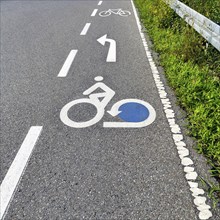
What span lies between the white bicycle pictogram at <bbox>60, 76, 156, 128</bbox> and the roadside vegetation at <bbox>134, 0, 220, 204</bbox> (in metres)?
0.64

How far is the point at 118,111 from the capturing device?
4141 mm

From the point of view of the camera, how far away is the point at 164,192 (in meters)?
2.68

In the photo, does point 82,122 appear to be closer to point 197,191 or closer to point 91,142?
point 91,142

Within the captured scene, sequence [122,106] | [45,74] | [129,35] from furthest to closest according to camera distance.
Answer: [129,35] < [45,74] < [122,106]

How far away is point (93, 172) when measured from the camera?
2.97 m

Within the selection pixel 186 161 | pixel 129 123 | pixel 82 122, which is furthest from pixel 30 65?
pixel 186 161

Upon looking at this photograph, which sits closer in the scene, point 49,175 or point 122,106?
point 49,175

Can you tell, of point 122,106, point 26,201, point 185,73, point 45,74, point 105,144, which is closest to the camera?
point 26,201

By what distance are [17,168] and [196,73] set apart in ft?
12.0

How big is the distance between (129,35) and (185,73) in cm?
388

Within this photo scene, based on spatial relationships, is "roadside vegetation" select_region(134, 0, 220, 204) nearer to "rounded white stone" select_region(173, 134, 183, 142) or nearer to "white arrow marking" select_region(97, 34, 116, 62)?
"rounded white stone" select_region(173, 134, 183, 142)

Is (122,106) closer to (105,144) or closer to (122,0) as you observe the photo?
(105,144)

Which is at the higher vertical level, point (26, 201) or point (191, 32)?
point (191, 32)

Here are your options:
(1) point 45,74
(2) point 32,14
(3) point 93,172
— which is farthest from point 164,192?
(2) point 32,14
